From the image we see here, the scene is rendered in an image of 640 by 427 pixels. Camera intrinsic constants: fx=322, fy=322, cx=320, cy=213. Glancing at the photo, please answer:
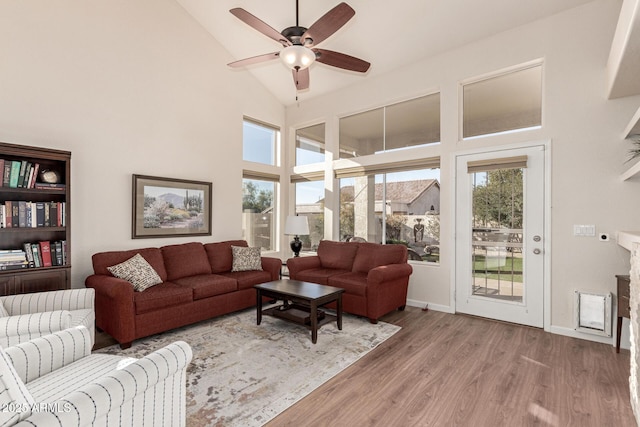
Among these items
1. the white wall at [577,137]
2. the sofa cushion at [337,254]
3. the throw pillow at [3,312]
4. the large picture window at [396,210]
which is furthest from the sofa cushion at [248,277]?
the white wall at [577,137]

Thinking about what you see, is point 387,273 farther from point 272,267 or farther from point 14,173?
point 14,173

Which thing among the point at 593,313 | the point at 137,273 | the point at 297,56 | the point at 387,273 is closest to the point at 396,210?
the point at 387,273

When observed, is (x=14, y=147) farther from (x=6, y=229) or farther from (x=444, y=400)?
(x=444, y=400)

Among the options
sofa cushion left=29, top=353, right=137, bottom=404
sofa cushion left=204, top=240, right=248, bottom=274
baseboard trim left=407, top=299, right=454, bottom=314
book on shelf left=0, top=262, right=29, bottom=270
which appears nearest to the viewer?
sofa cushion left=29, top=353, right=137, bottom=404

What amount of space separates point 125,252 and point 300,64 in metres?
2.97

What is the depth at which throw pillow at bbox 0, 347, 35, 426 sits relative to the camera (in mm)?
995

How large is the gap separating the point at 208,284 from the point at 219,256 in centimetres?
87

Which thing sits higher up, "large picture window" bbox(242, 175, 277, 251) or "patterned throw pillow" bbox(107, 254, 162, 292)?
"large picture window" bbox(242, 175, 277, 251)

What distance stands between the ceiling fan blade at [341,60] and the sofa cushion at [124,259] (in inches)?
120

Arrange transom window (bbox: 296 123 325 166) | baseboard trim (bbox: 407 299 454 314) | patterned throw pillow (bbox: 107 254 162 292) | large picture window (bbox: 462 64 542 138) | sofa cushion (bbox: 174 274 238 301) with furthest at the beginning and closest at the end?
1. transom window (bbox: 296 123 325 166)
2. baseboard trim (bbox: 407 299 454 314)
3. large picture window (bbox: 462 64 542 138)
4. sofa cushion (bbox: 174 274 238 301)
5. patterned throw pillow (bbox: 107 254 162 292)

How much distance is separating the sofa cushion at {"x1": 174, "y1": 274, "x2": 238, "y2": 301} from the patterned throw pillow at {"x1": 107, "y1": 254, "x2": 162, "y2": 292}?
0.32m

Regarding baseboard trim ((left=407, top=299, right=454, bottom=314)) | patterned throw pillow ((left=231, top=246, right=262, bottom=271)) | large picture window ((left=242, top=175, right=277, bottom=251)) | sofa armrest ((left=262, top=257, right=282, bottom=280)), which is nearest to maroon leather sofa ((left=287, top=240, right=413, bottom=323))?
sofa armrest ((left=262, top=257, right=282, bottom=280))

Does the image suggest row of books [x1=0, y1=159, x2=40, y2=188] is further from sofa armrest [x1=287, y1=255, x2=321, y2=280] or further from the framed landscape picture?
sofa armrest [x1=287, y1=255, x2=321, y2=280]

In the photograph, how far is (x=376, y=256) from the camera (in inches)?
176
